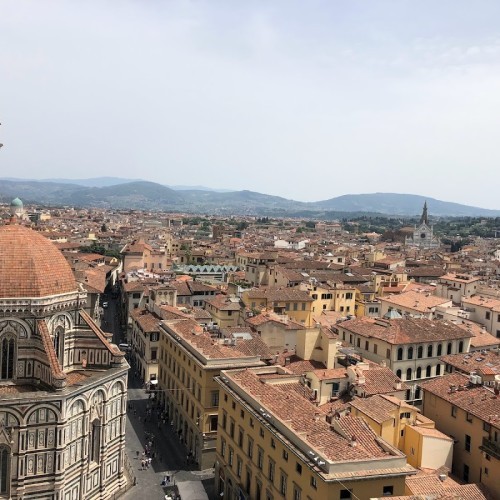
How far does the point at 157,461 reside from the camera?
4525cm

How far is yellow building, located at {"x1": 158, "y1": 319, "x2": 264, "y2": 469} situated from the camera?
145ft

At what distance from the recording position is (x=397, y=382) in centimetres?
4316

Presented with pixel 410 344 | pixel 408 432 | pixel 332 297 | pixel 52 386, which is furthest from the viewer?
pixel 332 297

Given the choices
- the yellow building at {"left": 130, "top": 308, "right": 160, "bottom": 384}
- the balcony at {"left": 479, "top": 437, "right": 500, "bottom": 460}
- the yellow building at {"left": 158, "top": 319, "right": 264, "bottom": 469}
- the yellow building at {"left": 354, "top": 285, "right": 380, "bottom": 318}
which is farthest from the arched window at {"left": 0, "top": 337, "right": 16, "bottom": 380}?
the yellow building at {"left": 354, "top": 285, "right": 380, "bottom": 318}

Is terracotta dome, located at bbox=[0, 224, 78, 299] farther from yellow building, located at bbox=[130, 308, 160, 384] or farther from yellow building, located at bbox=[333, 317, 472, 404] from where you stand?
yellow building, located at bbox=[333, 317, 472, 404]

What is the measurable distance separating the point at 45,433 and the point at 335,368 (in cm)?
2152

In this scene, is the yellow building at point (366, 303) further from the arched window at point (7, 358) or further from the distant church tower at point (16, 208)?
Result: the arched window at point (7, 358)

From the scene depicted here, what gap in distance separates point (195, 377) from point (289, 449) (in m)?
17.3

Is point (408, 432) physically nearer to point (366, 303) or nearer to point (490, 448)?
point (490, 448)

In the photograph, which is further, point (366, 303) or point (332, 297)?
point (366, 303)

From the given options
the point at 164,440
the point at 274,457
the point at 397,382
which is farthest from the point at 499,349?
the point at 274,457

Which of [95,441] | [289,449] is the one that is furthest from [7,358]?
[289,449]

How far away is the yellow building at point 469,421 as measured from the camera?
34812 mm

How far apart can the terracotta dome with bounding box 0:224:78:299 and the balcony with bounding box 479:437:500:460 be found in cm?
2622
